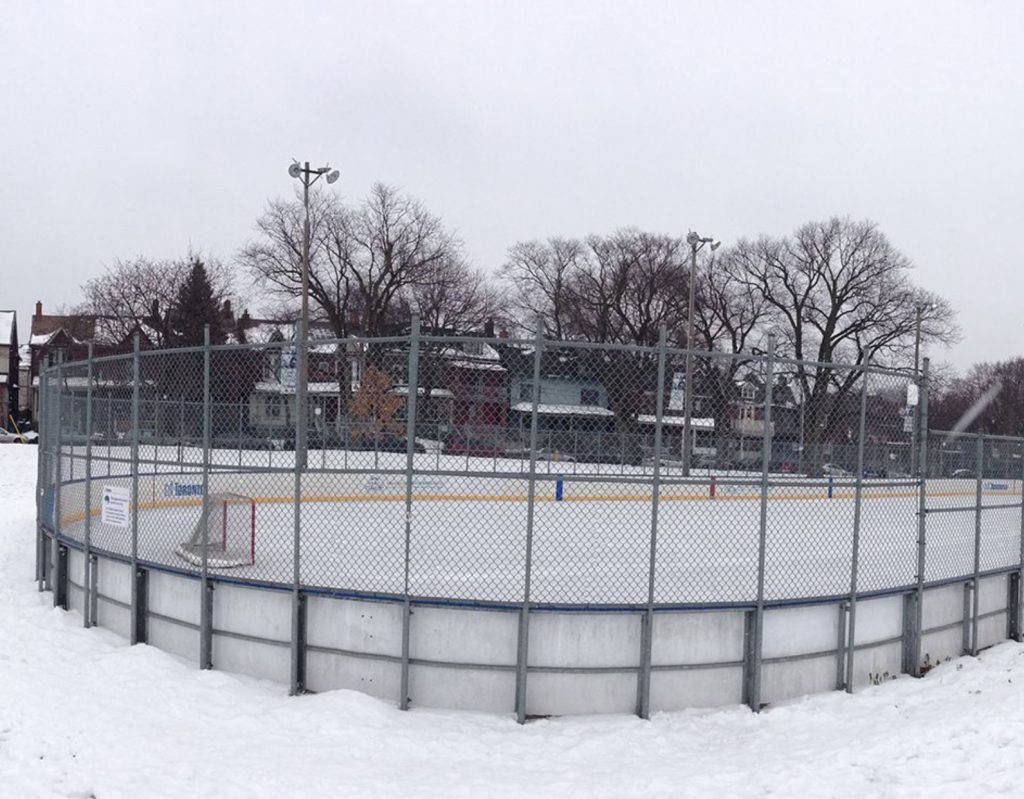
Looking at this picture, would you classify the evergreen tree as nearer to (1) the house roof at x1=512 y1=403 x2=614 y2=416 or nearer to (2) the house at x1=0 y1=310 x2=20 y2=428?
(2) the house at x1=0 y1=310 x2=20 y2=428

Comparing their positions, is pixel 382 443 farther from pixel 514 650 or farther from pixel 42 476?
pixel 42 476

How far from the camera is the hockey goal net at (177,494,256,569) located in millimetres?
9312

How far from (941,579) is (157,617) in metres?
7.87

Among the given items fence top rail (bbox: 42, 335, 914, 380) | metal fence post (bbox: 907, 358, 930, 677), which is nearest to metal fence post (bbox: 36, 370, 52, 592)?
fence top rail (bbox: 42, 335, 914, 380)

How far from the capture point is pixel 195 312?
57.5 m

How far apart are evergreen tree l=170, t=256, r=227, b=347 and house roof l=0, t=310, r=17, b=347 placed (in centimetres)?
2425

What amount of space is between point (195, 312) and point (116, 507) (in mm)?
50725

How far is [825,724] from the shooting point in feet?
25.0

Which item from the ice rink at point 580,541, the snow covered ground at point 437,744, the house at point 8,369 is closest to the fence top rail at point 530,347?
the ice rink at point 580,541

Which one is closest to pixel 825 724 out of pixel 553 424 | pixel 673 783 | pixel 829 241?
pixel 673 783

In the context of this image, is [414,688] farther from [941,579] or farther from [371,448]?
[941,579]

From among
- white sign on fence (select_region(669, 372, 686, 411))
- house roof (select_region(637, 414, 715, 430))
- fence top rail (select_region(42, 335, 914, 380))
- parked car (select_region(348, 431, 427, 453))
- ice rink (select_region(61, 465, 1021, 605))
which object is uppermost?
fence top rail (select_region(42, 335, 914, 380))

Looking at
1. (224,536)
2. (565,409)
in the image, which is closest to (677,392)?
(565,409)

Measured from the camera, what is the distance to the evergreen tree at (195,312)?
56.9 metres
